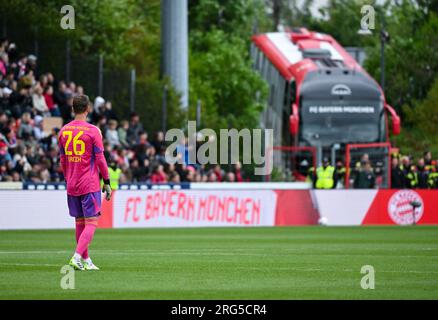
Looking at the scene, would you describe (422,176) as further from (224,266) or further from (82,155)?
(82,155)

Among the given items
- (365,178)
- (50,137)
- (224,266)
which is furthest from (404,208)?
(224,266)

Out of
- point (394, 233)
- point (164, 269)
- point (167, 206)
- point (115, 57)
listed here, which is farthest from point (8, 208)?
point (115, 57)

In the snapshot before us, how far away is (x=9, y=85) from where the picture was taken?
118 ft

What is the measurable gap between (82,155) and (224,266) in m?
2.67

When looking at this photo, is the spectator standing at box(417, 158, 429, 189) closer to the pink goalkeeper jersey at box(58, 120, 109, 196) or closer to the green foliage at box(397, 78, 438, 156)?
the green foliage at box(397, 78, 438, 156)

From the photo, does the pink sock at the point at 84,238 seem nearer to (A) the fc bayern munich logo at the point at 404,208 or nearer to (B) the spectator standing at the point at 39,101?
(B) the spectator standing at the point at 39,101

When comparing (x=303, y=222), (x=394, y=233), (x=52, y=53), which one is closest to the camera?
(x=394, y=233)

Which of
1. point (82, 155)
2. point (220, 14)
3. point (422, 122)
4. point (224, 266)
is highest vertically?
point (220, 14)

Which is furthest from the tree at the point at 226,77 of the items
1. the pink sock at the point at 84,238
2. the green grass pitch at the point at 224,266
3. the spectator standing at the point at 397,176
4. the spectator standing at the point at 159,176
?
the pink sock at the point at 84,238

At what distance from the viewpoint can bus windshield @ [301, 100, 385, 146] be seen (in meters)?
44.2

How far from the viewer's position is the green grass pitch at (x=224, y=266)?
13.5m

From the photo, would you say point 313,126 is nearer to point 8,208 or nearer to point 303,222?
point 303,222

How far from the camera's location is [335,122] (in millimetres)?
44500

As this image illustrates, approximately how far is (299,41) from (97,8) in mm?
8080
